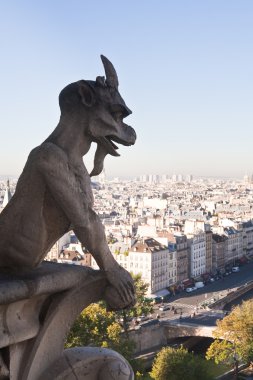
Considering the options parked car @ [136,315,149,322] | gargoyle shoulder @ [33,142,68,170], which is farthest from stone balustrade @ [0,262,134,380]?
parked car @ [136,315,149,322]

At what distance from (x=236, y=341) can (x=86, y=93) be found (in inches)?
983

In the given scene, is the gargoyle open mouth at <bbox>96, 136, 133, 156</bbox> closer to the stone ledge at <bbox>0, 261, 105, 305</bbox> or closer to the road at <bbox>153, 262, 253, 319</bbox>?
the stone ledge at <bbox>0, 261, 105, 305</bbox>

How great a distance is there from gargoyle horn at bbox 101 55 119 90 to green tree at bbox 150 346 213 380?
68.0 ft

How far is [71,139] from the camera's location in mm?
3758

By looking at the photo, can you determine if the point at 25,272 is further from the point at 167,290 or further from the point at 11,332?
the point at 167,290

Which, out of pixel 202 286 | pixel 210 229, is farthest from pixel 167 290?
pixel 210 229

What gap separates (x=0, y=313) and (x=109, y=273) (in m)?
0.73

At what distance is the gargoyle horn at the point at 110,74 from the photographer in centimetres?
391

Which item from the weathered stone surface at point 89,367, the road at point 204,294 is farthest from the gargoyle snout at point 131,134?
the road at point 204,294

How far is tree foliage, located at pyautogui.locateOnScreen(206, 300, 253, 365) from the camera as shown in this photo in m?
26.7

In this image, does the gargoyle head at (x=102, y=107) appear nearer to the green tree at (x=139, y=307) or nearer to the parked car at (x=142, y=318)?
the green tree at (x=139, y=307)

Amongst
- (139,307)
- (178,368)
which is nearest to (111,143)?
(178,368)

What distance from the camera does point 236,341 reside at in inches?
1067

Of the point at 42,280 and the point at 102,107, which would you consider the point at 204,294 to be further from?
the point at 42,280
